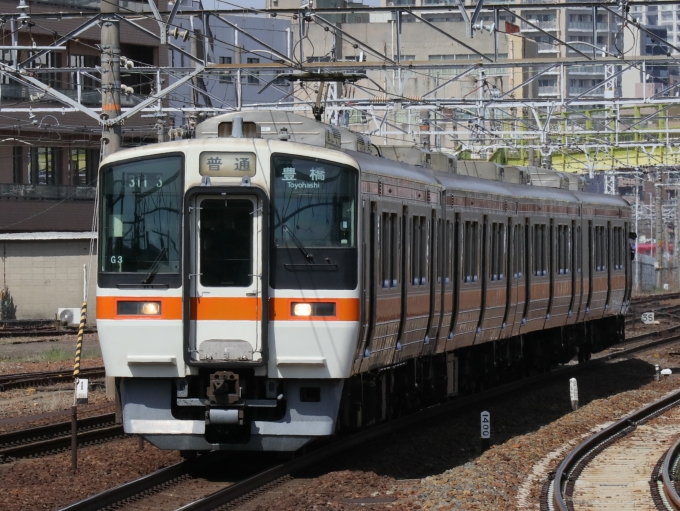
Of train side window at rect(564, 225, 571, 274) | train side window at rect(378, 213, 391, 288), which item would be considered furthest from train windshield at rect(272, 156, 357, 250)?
train side window at rect(564, 225, 571, 274)

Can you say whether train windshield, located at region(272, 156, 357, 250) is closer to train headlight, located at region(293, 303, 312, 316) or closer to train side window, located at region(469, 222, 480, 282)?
train headlight, located at region(293, 303, 312, 316)

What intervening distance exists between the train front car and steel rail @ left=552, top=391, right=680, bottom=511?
79.1 inches

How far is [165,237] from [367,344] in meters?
2.07

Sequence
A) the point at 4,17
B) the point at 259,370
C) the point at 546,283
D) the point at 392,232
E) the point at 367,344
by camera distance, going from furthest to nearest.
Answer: the point at 546,283
the point at 4,17
the point at 392,232
the point at 367,344
the point at 259,370

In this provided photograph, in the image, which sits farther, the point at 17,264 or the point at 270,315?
the point at 17,264

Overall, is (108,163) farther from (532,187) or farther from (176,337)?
(532,187)

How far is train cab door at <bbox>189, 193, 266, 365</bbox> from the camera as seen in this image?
10812 mm

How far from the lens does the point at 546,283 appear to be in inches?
779

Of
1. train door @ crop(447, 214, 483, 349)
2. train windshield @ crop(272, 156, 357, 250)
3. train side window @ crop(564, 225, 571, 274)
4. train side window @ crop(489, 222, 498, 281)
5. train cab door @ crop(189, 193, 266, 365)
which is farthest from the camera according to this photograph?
train side window @ crop(564, 225, 571, 274)

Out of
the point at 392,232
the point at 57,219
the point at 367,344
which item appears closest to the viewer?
the point at 367,344

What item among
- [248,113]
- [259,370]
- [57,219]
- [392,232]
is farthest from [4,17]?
[57,219]

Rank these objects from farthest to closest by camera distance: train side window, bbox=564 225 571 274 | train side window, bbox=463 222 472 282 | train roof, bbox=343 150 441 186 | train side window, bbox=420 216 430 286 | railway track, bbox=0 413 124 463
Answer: train side window, bbox=564 225 571 274 → train side window, bbox=463 222 472 282 → train side window, bbox=420 216 430 286 → railway track, bbox=0 413 124 463 → train roof, bbox=343 150 441 186

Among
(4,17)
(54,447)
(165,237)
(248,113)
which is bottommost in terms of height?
(54,447)

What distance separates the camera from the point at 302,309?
35.7 ft
